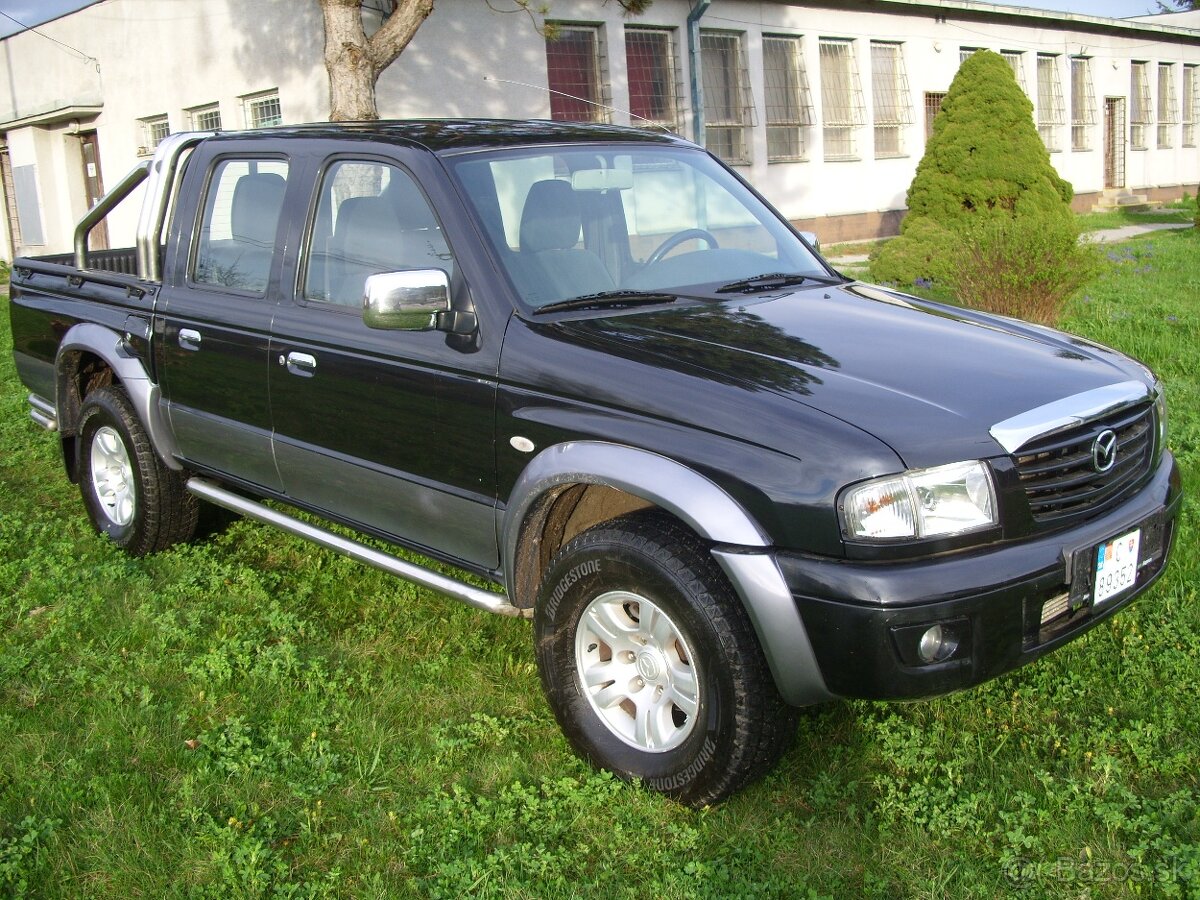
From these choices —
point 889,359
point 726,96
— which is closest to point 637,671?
point 889,359

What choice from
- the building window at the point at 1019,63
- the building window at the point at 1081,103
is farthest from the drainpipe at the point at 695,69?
the building window at the point at 1081,103

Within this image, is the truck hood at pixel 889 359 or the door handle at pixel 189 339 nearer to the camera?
the truck hood at pixel 889 359

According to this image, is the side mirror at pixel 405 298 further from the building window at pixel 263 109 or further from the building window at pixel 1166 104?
the building window at pixel 1166 104

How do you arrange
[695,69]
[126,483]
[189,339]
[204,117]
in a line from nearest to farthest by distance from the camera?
1. [189,339]
2. [126,483]
3. [204,117]
4. [695,69]

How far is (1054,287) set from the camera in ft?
27.8

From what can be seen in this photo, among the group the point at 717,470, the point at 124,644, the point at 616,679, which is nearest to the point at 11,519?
the point at 124,644

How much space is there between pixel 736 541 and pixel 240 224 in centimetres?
269

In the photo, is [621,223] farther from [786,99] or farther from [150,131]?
[150,131]

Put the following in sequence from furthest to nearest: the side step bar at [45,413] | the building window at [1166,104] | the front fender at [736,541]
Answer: the building window at [1166,104] → the side step bar at [45,413] → the front fender at [736,541]

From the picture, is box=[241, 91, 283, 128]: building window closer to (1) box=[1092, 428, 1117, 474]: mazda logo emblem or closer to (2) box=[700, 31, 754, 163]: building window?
(2) box=[700, 31, 754, 163]: building window

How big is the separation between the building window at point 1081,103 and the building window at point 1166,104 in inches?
176

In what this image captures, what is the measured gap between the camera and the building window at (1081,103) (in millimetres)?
27000

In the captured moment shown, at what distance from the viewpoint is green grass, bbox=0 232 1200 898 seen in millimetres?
2904

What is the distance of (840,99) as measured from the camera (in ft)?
68.1
